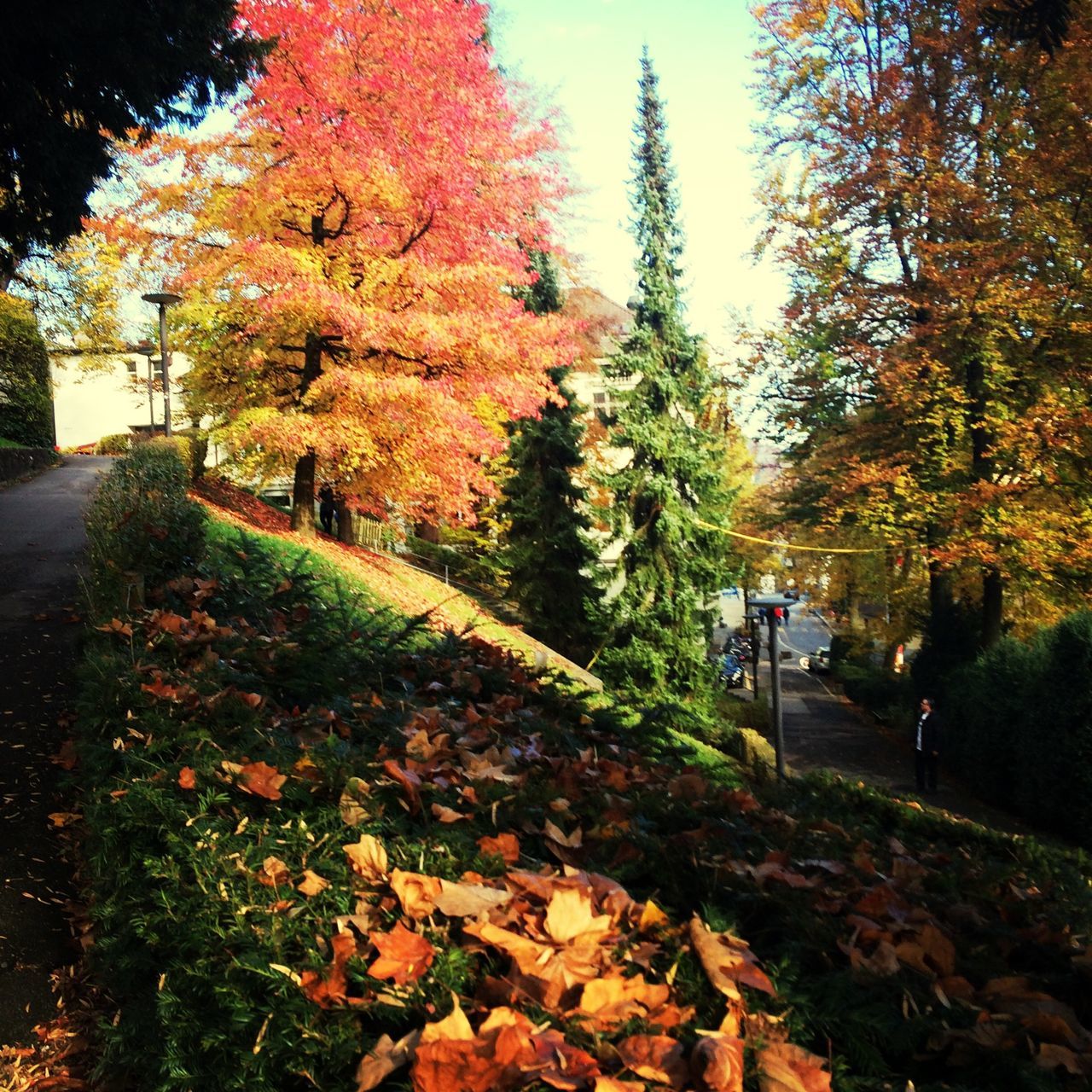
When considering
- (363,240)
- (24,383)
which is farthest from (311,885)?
(24,383)

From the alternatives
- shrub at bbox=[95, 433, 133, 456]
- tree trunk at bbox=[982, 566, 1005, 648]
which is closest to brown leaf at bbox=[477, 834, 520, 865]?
tree trunk at bbox=[982, 566, 1005, 648]

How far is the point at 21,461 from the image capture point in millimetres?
27625

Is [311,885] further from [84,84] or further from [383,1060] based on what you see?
[84,84]

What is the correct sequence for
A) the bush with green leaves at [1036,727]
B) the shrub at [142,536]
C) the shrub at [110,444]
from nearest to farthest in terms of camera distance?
the shrub at [142,536]
the bush with green leaves at [1036,727]
the shrub at [110,444]

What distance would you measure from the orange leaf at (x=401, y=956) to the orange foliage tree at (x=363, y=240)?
12658mm

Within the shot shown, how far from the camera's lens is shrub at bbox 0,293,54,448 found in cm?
2869

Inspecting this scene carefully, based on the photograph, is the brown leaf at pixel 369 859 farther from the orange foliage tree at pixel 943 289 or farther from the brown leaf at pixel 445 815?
the orange foliage tree at pixel 943 289

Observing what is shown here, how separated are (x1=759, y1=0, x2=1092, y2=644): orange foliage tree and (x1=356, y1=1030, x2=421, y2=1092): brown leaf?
1745 centimetres

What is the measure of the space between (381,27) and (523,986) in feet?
49.3

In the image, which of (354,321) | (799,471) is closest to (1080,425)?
(799,471)

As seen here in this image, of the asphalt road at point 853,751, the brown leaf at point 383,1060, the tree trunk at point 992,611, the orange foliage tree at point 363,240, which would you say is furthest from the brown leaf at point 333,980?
the tree trunk at point 992,611

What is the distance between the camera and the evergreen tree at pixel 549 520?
26281mm

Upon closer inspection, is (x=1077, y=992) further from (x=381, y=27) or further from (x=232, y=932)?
(x=381, y=27)

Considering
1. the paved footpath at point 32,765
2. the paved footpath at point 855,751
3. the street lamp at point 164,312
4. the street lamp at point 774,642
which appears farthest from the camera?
the paved footpath at point 855,751
